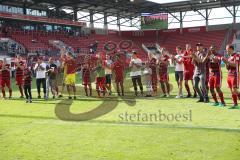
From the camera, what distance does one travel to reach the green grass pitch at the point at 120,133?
7012 millimetres

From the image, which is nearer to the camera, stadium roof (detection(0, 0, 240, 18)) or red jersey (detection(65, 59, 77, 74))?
red jersey (detection(65, 59, 77, 74))

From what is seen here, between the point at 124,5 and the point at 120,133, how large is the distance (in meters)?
48.2

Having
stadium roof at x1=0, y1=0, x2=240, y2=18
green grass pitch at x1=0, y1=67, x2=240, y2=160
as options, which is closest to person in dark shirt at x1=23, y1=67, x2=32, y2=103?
green grass pitch at x1=0, y1=67, x2=240, y2=160

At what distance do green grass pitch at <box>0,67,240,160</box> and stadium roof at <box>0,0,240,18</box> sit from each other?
36.7 m

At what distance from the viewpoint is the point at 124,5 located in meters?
55.5

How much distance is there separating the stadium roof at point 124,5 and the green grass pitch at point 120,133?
36.7 meters

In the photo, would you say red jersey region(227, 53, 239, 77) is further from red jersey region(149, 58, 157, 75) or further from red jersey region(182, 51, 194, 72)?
red jersey region(149, 58, 157, 75)

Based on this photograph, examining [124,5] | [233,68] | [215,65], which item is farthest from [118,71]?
[124,5]

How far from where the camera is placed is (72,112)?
1259 centimetres

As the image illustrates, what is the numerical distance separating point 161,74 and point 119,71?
2.04 metres

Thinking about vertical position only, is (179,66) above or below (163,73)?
above

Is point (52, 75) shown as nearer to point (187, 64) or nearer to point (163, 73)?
point (163, 73)

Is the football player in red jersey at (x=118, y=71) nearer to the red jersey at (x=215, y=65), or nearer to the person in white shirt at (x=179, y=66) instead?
the person in white shirt at (x=179, y=66)

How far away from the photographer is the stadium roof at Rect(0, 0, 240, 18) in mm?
49766
